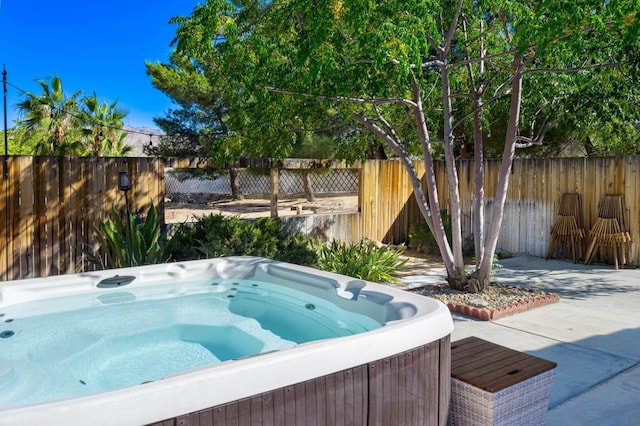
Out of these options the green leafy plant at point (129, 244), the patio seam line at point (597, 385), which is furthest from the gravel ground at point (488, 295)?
the green leafy plant at point (129, 244)

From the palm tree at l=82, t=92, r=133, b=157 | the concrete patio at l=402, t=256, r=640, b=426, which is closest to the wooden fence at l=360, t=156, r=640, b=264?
the concrete patio at l=402, t=256, r=640, b=426

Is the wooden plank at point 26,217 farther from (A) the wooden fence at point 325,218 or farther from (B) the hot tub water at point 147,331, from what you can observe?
(B) the hot tub water at point 147,331

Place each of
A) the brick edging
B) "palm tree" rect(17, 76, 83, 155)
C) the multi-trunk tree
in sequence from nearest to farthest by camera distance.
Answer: the multi-trunk tree < the brick edging < "palm tree" rect(17, 76, 83, 155)

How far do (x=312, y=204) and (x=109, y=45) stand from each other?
15.0 metres

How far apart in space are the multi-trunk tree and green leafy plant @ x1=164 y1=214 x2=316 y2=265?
1.12 m

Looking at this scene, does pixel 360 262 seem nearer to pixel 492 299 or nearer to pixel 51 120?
pixel 492 299

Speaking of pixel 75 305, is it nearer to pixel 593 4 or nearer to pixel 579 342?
pixel 579 342

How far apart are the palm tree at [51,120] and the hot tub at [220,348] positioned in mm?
10309

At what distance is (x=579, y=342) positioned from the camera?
13.9ft

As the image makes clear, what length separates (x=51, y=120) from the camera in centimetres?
1349

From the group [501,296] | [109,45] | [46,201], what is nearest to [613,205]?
[501,296]

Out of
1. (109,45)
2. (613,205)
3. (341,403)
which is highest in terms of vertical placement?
(109,45)

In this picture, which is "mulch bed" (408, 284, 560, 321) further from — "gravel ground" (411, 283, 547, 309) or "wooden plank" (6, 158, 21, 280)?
"wooden plank" (6, 158, 21, 280)

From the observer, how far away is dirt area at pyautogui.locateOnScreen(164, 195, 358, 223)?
16344mm
